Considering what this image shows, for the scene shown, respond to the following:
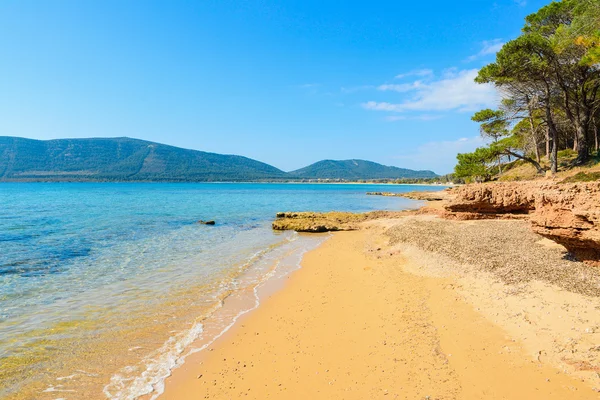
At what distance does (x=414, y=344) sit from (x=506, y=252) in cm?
722

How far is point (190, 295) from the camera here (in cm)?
1059

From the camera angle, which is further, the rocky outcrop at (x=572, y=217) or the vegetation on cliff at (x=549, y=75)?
the vegetation on cliff at (x=549, y=75)

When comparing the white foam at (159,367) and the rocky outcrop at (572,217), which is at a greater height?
the rocky outcrop at (572,217)

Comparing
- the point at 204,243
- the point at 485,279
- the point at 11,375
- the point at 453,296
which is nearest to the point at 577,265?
the point at 485,279

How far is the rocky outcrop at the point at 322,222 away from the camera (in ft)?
82.9

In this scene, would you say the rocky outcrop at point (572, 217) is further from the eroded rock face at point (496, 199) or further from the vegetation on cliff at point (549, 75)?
the vegetation on cliff at point (549, 75)

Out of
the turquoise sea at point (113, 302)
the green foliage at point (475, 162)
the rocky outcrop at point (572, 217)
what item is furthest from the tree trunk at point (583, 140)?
the turquoise sea at point (113, 302)

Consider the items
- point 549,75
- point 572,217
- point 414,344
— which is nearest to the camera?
point 414,344

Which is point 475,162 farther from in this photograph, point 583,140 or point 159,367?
point 159,367

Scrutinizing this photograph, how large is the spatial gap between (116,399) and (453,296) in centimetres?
790

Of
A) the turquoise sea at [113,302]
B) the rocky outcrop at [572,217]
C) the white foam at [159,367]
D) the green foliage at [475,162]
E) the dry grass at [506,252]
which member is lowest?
the white foam at [159,367]

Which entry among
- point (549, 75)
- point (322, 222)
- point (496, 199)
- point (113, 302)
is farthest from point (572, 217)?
point (549, 75)

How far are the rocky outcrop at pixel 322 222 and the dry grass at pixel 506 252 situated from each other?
7481 millimetres

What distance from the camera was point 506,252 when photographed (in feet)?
37.3
